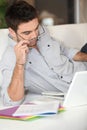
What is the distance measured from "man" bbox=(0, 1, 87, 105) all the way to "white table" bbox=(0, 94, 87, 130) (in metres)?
0.37

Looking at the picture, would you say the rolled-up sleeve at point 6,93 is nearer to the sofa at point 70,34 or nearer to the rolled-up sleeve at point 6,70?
the rolled-up sleeve at point 6,70

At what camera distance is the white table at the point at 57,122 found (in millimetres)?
1266

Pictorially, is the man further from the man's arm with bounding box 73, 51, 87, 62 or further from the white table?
the white table

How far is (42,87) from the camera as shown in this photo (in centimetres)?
196

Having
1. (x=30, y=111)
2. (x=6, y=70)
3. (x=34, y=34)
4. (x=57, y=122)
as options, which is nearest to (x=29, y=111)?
(x=30, y=111)

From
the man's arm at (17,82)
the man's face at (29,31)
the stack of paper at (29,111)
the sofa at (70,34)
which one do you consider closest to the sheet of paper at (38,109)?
the stack of paper at (29,111)

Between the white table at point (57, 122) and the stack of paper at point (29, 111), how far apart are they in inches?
0.9

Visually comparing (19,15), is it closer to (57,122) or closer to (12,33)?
(12,33)

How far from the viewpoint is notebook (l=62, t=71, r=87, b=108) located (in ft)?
4.75

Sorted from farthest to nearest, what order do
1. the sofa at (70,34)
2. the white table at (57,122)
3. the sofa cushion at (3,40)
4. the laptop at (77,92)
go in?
1. the sofa at (70,34)
2. the sofa cushion at (3,40)
3. the laptop at (77,92)
4. the white table at (57,122)

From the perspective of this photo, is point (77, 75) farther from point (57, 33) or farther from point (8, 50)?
point (57, 33)

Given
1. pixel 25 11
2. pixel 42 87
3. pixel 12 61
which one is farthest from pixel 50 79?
pixel 25 11

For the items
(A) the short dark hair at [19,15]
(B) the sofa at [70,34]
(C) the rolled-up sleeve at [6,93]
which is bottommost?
(C) the rolled-up sleeve at [6,93]

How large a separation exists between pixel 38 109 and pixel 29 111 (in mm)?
43
